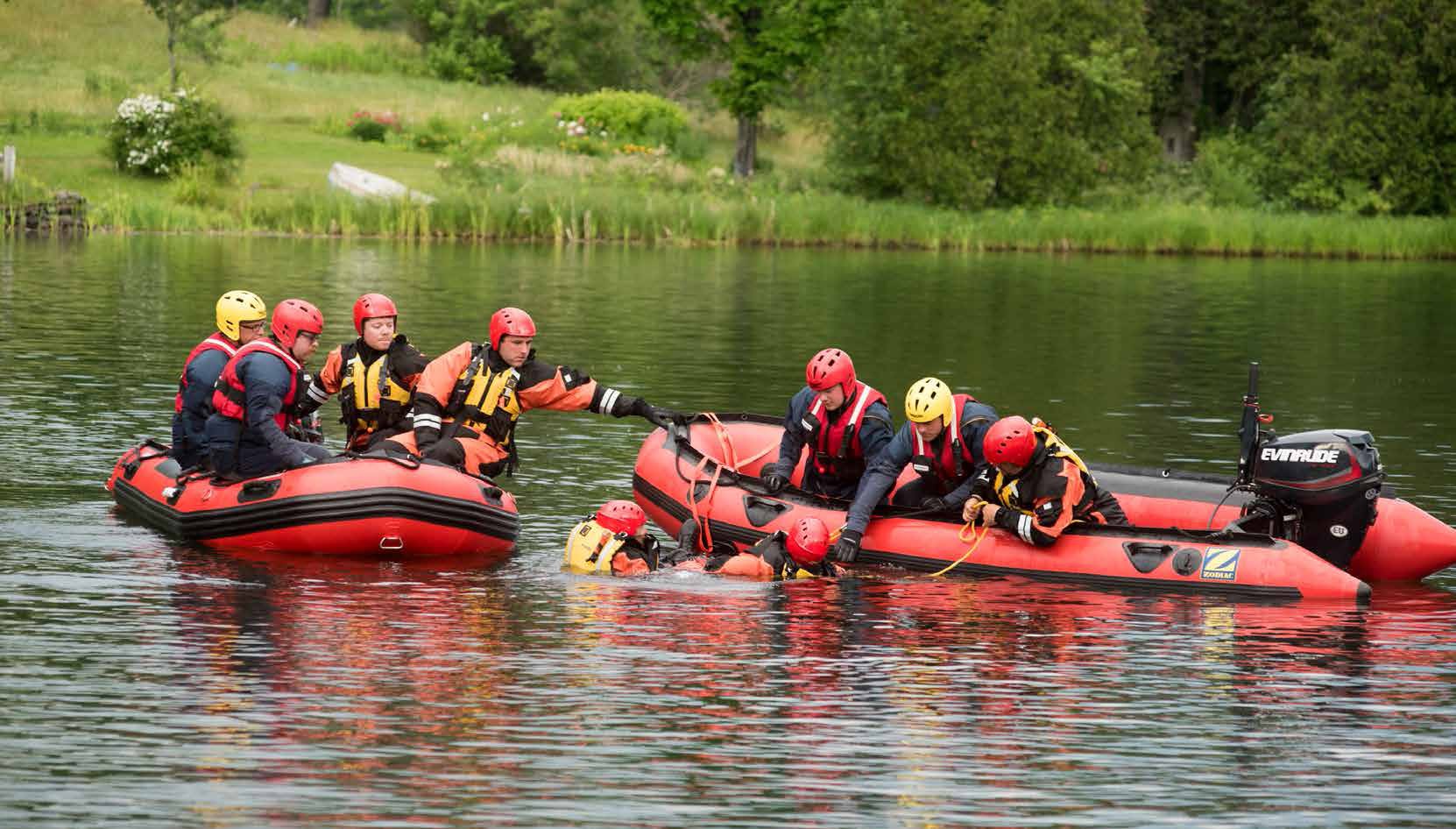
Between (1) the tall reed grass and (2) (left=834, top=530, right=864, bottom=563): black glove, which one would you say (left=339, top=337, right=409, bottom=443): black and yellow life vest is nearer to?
(2) (left=834, top=530, right=864, bottom=563): black glove

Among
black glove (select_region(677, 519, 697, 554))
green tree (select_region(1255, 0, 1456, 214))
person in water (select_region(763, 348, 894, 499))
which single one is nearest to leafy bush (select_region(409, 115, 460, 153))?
green tree (select_region(1255, 0, 1456, 214))

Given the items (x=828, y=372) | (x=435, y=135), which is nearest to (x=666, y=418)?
(x=828, y=372)

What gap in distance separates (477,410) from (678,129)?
133 feet

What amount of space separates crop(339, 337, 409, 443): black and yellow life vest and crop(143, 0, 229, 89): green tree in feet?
119

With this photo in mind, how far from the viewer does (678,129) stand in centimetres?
5481

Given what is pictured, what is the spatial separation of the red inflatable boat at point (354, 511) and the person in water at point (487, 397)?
70cm

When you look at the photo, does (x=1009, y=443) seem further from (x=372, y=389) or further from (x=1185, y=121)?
(x=1185, y=121)

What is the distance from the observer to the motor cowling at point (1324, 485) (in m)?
13.0

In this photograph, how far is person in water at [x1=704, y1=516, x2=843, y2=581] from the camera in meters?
13.4

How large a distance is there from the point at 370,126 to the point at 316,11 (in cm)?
1856

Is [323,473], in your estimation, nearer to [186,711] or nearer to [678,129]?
[186,711]

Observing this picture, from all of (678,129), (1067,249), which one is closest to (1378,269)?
(1067,249)

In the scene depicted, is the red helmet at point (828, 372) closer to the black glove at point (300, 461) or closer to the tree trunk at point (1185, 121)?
the black glove at point (300, 461)

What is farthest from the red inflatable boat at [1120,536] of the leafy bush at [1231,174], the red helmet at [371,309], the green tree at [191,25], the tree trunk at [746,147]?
the tree trunk at [746,147]
